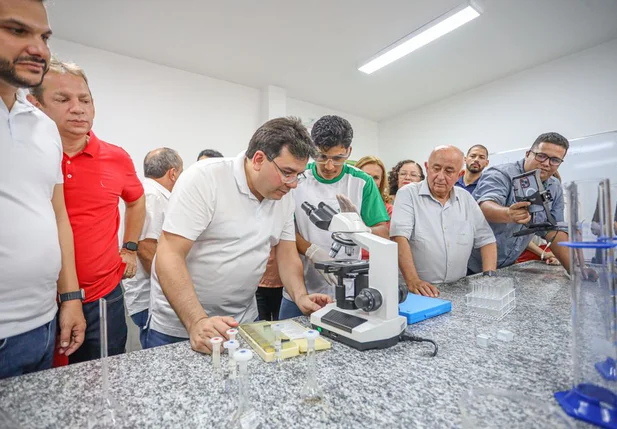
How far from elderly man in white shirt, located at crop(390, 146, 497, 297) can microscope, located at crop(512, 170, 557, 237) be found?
0.24 meters

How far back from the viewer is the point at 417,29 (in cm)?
336

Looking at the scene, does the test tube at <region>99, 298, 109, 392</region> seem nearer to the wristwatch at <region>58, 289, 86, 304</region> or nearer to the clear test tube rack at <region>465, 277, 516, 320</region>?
the wristwatch at <region>58, 289, 86, 304</region>

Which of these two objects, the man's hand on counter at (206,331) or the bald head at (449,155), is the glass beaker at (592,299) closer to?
the man's hand on counter at (206,331)

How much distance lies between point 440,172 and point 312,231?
2.81 ft

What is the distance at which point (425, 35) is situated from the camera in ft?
11.5

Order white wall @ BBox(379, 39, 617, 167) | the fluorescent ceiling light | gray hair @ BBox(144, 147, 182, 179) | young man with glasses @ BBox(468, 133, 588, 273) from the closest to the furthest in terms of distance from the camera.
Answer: young man with glasses @ BBox(468, 133, 588, 273) < gray hair @ BBox(144, 147, 182, 179) < the fluorescent ceiling light < white wall @ BBox(379, 39, 617, 167)

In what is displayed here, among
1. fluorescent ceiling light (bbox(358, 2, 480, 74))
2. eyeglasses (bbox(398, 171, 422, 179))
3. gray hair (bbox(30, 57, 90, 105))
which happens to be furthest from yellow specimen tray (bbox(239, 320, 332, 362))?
fluorescent ceiling light (bbox(358, 2, 480, 74))

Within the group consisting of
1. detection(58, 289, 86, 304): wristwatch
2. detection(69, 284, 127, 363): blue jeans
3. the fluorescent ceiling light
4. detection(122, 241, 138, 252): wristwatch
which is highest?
the fluorescent ceiling light

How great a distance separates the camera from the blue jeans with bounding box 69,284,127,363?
1349mm

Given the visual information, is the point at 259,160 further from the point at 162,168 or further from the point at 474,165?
the point at 474,165

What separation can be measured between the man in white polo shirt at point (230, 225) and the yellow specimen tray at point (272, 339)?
0.64 feet

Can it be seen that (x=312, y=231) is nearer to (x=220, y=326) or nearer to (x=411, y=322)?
(x=411, y=322)

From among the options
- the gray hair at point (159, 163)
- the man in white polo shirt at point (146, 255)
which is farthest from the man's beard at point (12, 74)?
the gray hair at point (159, 163)

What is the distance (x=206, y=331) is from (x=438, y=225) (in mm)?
1485
